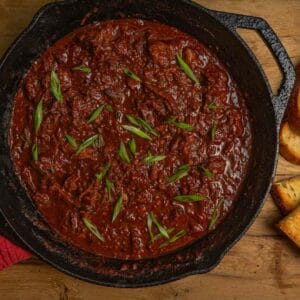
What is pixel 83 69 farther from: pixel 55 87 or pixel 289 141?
pixel 289 141

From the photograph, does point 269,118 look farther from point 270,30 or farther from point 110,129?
point 110,129

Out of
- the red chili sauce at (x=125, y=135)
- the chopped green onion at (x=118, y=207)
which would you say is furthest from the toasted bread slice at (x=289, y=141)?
the chopped green onion at (x=118, y=207)

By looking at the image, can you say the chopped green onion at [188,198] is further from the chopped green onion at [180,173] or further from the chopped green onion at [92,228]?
the chopped green onion at [92,228]

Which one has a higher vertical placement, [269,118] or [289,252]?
[269,118]

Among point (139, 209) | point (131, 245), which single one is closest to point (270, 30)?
point (139, 209)

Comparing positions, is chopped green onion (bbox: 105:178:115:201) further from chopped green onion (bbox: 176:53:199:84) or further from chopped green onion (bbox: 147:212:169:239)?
chopped green onion (bbox: 176:53:199:84)

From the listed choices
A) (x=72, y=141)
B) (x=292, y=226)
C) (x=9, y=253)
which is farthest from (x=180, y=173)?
(x=9, y=253)
